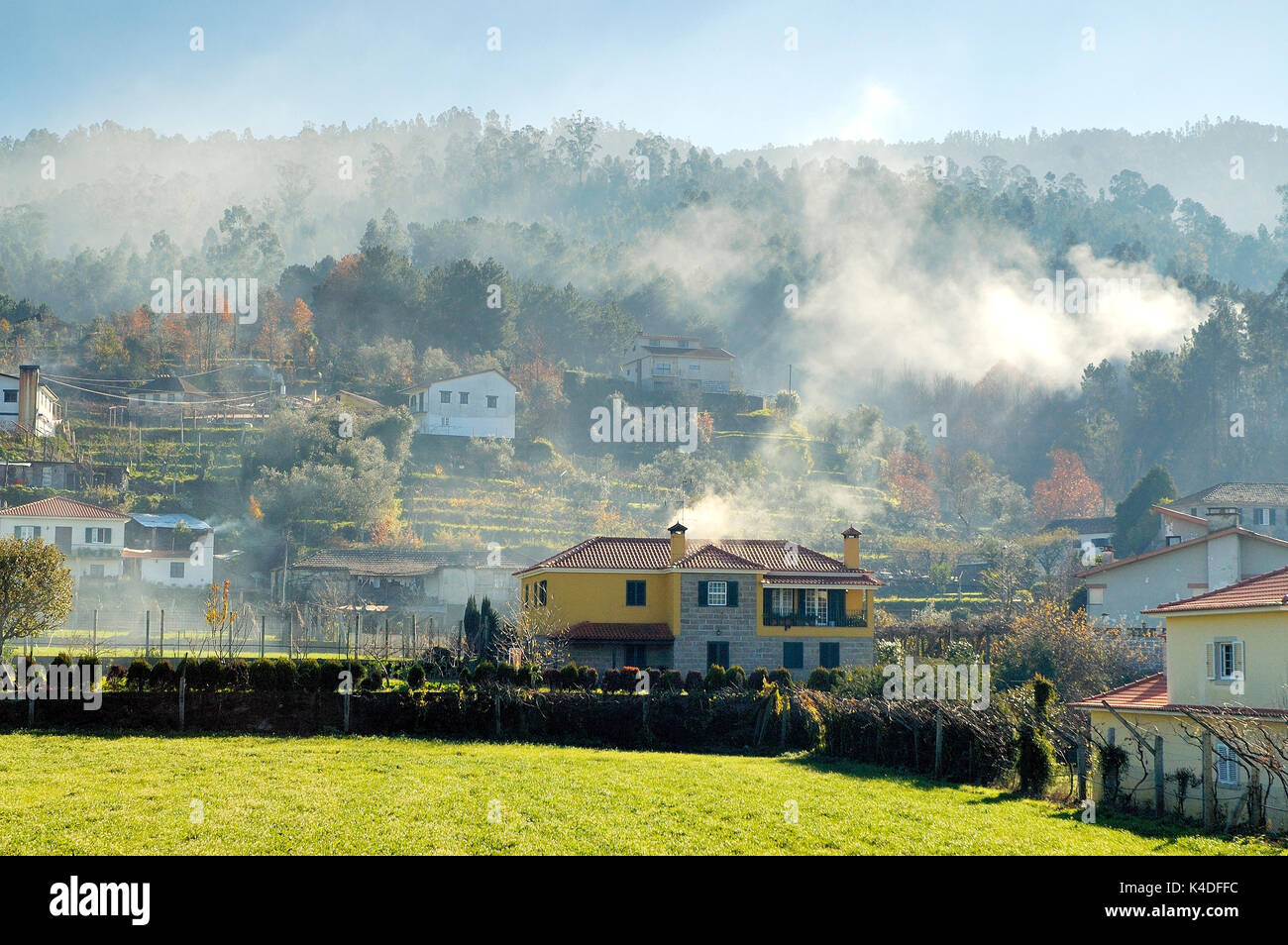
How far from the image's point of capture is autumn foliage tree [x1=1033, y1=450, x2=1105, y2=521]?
103562 mm

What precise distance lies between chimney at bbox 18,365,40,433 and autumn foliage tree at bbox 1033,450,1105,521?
7122 cm

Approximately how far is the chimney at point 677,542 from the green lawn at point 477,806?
18.7 meters

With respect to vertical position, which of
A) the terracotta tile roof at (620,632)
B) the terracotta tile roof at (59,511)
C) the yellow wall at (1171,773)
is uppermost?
the terracotta tile roof at (59,511)

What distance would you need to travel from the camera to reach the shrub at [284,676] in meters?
29.8

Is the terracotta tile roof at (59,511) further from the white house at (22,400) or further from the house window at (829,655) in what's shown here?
the house window at (829,655)

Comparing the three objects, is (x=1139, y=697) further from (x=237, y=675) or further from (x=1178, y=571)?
(x=1178, y=571)

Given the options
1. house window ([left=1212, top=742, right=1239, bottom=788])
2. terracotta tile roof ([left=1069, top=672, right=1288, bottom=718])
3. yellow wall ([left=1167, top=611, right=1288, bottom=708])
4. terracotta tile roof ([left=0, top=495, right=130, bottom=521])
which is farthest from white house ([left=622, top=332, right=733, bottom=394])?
house window ([left=1212, top=742, right=1239, bottom=788])

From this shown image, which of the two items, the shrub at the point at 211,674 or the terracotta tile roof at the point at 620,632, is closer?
the shrub at the point at 211,674

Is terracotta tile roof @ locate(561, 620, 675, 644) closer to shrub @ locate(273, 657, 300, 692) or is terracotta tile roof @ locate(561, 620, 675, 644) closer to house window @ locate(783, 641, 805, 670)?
house window @ locate(783, 641, 805, 670)

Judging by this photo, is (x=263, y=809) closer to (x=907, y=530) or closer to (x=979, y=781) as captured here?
(x=979, y=781)

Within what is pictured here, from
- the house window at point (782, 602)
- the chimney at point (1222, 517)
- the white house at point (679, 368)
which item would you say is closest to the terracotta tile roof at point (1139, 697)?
the house window at point (782, 602)

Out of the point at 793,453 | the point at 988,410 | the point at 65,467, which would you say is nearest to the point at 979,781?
the point at 65,467

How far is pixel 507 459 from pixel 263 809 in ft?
227
